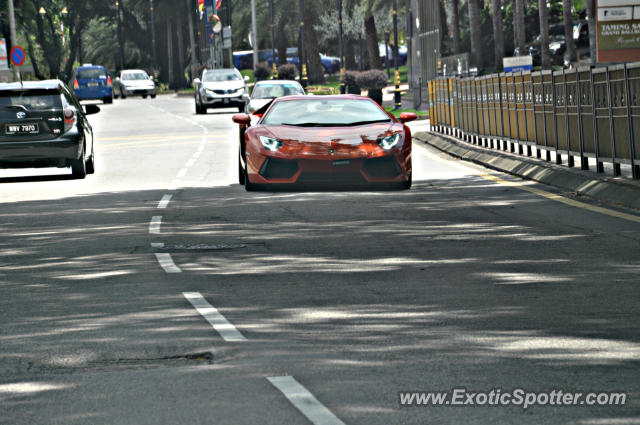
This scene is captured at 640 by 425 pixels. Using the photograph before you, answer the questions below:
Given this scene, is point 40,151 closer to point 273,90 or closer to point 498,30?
point 273,90

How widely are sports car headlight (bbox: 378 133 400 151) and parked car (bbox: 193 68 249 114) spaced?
34.5 meters

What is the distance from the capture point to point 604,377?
6875 millimetres

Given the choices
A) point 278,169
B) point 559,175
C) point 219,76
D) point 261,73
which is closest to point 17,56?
point 219,76

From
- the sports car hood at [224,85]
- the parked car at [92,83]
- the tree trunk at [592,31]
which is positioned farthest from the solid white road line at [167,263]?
the parked car at [92,83]

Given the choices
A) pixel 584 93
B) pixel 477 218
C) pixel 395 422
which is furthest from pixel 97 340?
pixel 584 93

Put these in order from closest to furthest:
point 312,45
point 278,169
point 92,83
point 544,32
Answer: point 278,169 → point 544,32 → point 92,83 → point 312,45

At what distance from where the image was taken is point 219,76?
2095 inches

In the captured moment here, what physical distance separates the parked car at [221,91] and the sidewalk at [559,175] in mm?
23799

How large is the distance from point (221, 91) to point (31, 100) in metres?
29.6

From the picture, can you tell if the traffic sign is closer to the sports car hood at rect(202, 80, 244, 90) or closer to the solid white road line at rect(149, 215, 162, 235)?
the sports car hood at rect(202, 80, 244, 90)

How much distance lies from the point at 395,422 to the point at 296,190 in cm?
1193

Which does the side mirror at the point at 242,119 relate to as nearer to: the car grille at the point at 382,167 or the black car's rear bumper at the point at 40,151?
the car grille at the point at 382,167

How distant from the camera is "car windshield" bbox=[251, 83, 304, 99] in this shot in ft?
124

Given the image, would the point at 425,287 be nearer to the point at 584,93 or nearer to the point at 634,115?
the point at 634,115
